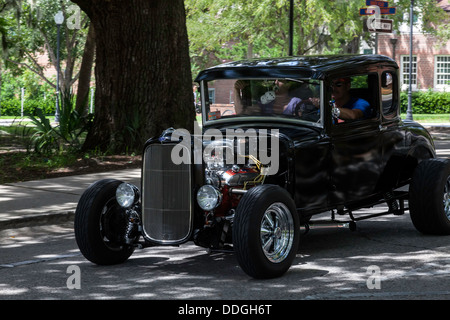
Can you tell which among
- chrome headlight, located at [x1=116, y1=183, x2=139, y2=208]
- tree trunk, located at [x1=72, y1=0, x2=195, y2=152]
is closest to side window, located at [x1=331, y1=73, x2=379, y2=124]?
chrome headlight, located at [x1=116, y1=183, x2=139, y2=208]

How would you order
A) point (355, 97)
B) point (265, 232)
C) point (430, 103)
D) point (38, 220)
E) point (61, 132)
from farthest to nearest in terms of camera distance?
1. point (430, 103)
2. point (61, 132)
3. point (38, 220)
4. point (355, 97)
5. point (265, 232)

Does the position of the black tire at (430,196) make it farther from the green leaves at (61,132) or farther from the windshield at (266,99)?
the green leaves at (61,132)

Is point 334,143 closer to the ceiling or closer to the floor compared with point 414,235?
closer to the ceiling

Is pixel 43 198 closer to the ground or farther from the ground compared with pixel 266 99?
closer to the ground

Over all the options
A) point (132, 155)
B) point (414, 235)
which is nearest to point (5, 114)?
point (132, 155)

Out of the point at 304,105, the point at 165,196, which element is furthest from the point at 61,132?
the point at 165,196

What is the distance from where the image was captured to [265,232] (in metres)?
6.41

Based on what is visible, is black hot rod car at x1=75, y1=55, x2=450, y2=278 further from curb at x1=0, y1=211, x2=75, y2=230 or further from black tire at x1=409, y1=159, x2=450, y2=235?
curb at x1=0, y1=211, x2=75, y2=230

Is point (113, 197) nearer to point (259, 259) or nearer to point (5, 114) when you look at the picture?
point (259, 259)

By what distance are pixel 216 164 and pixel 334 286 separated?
1445mm

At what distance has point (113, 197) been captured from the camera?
7.02m

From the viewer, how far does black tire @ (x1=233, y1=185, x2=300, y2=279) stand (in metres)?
6.16

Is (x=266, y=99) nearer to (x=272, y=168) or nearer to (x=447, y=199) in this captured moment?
(x=272, y=168)

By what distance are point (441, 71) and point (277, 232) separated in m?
45.8
